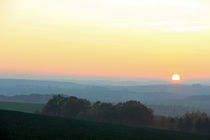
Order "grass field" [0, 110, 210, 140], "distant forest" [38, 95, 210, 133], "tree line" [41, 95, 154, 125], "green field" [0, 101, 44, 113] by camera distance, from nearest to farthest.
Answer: "grass field" [0, 110, 210, 140] → "distant forest" [38, 95, 210, 133] → "tree line" [41, 95, 154, 125] → "green field" [0, 101, 44, 113]

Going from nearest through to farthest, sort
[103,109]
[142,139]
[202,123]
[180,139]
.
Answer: [142,139], [180,139], [202,123], [103,109]

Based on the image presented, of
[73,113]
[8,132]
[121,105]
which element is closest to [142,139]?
[8,132]

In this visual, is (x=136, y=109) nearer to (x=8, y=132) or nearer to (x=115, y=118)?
(x=115, y=118)

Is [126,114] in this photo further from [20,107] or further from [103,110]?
[20,107]

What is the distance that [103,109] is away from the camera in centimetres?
6288

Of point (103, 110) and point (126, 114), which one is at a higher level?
point (103, 110)

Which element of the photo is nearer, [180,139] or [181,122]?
[180,139]

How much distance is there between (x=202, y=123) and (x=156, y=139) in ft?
86.9

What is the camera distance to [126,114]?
59031mm

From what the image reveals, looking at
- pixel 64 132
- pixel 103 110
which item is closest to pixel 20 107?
pixel 103 110

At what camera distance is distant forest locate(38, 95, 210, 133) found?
55.8 m

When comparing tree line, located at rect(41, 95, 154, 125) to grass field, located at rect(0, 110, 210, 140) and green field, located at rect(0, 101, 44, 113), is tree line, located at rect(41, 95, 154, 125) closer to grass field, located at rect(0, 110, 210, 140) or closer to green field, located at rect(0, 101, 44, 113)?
green field, located at rect(0, 101, 44, 113)

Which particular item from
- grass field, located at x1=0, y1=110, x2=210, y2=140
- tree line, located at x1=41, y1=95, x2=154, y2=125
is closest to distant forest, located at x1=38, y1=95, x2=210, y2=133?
tree line, located at x1=41, y1=95, x2=154, y2=125

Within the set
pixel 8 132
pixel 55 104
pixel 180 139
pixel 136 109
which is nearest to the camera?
pixel 8 132
